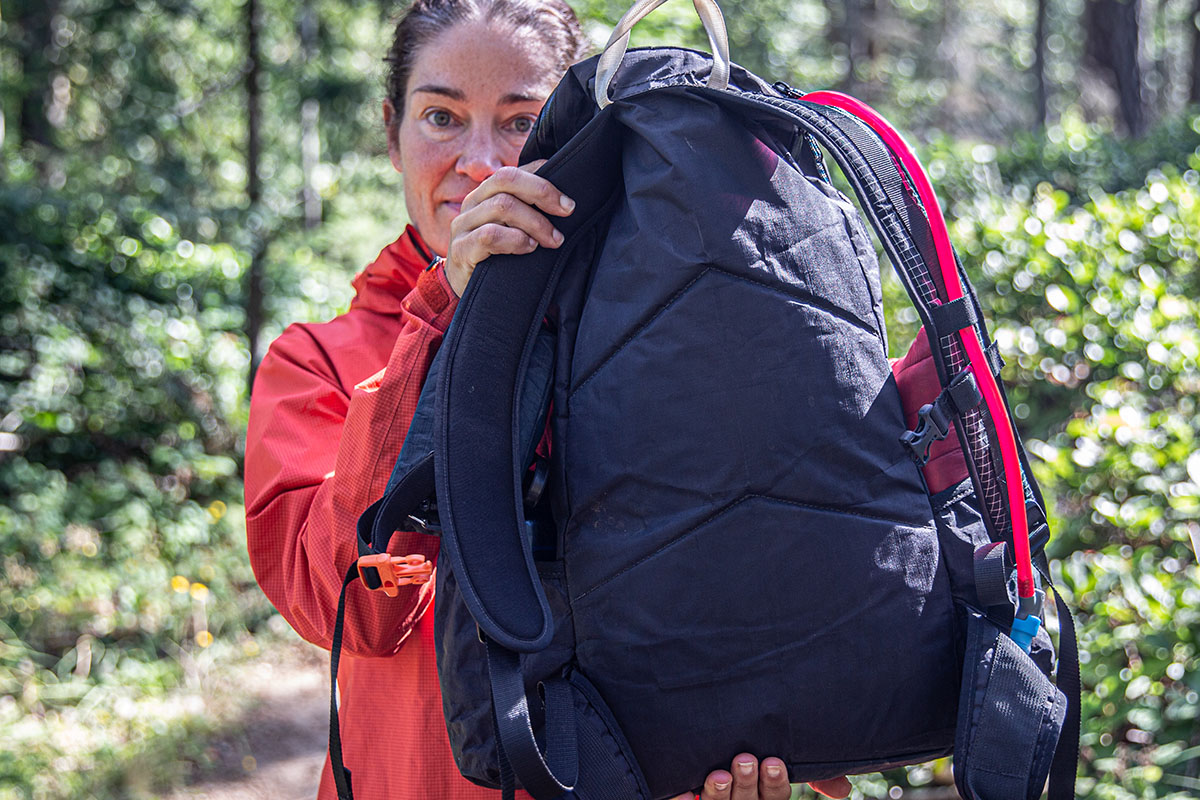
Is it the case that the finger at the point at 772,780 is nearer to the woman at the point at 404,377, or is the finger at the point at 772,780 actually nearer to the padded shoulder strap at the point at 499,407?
the woman at the point at 404,377

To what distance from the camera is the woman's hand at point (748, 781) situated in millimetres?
1188

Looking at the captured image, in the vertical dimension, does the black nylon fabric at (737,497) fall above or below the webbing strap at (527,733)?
above

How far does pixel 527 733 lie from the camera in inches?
43.3

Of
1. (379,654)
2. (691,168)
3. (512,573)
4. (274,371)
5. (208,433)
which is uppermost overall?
(691,168)

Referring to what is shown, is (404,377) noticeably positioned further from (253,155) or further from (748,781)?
(253,155)

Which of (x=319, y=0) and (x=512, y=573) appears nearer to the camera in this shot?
(x=512, y=573)

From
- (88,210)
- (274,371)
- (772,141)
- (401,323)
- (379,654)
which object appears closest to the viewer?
(772,141)

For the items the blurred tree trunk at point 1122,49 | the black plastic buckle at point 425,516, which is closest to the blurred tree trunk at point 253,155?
the black plastic buckle at point 425,516

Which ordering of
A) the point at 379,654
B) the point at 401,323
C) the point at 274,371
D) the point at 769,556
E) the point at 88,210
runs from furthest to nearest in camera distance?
the point at 88,210 → the point at 401,323 → the point at 274,371 → the point at 379,654 → the point at 769,556

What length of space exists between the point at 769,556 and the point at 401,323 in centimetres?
A: 87

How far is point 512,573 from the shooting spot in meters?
1.20

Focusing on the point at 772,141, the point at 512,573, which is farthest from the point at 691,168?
the point at 512,573

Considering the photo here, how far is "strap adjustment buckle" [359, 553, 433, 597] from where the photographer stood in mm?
1238

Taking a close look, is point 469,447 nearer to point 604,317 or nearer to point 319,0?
point 604,317
